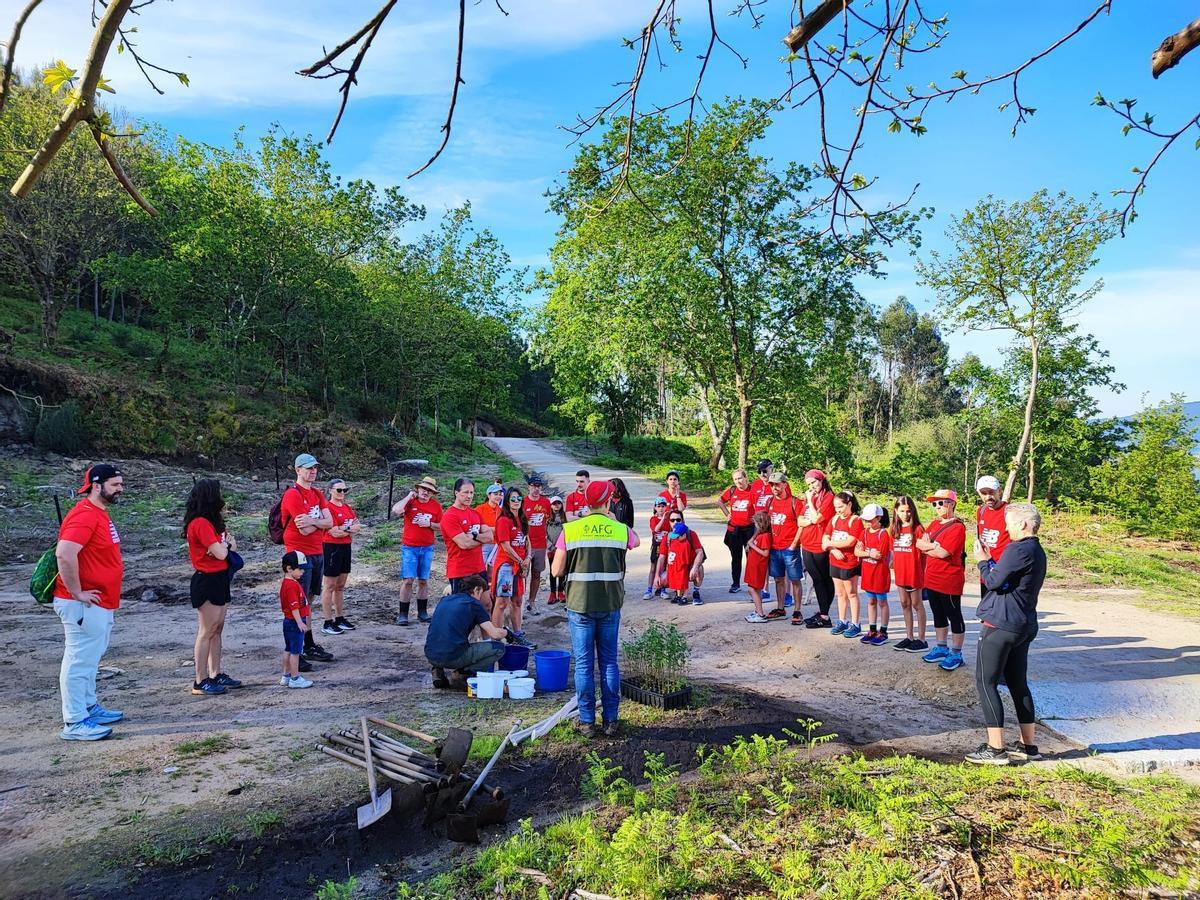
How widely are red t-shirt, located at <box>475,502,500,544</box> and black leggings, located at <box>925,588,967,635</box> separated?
4.83 meters

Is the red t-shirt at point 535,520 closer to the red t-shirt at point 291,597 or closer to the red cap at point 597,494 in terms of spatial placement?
the red t-shirt at point 291,597

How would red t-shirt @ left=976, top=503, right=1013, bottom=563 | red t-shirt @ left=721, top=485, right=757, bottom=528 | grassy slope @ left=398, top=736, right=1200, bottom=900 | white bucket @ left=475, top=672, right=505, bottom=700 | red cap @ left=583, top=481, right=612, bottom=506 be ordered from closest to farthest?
grassy slope @ left=398, top=736, right=1200, bottom=900, red cap @ left=583, top=481, right=612, bottom=506, white bucket @ left=475, top=672, right=505, bottom=700, red t-shirt @ left=976, top=503, right=1013, bottom=563, red t-shirt @ left=721, top=485, right=757, bottom=528

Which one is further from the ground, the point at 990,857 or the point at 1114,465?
the point at 1114,465

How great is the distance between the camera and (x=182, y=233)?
22953 mm

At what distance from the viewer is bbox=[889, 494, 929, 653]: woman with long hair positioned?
7.51m

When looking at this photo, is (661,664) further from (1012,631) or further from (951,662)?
(951,662)

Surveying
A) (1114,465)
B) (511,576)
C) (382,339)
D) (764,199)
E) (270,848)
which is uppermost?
(764,199)

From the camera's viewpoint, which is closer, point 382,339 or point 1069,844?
point 1069,844

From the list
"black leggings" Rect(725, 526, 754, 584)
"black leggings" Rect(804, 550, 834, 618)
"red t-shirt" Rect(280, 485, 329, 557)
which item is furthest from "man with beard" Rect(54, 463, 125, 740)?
"black leggings" Rect(725, 526, 754, 584)

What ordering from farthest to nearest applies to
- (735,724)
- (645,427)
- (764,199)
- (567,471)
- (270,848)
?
(645,427) < (567,471) < (764,199) < (735,724) < (270,848)

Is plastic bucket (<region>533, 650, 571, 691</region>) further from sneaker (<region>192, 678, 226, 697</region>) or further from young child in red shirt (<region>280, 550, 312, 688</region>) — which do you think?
sneaker (<region>192, 678, 226, 697</region>)

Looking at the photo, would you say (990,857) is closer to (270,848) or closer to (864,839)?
(864,839)

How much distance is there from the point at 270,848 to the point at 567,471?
24.8 metres

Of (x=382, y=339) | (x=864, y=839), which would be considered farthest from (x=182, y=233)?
(x=864, y=839)
